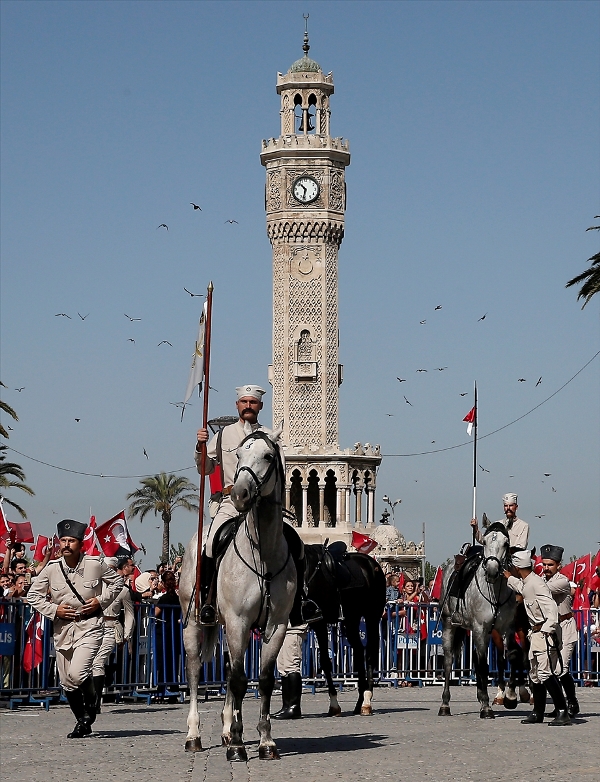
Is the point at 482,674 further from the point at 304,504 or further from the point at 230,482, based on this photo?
the point at 304,504

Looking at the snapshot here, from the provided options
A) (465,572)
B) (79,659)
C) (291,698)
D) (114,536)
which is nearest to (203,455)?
(79,659)

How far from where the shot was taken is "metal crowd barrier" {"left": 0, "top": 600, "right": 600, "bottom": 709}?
Answer: 1966 centimetres

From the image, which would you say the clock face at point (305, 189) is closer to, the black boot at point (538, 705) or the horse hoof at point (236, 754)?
the black boot at point (538, 705)

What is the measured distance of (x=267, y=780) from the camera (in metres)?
10.9

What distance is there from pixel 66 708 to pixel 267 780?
30.9 ft

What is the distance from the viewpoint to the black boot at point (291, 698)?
16.9 metres

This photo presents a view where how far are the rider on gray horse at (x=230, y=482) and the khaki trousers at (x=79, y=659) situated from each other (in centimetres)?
197

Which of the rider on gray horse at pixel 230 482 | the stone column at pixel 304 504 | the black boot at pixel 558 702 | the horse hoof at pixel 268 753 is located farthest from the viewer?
the stone column at pixel 304 504

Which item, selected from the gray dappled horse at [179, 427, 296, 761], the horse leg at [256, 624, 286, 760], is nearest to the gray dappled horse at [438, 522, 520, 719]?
the gray dappled horse at [179, 427, 296, 761]

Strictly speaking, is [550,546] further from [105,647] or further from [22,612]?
[22,612]

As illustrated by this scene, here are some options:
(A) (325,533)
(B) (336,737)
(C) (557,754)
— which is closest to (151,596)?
(B) (336,737)

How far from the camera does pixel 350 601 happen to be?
18797mm

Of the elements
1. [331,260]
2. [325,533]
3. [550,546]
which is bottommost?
[550,546]

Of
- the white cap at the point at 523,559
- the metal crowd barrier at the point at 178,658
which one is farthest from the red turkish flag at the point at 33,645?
the white cap at the point at 523,559
